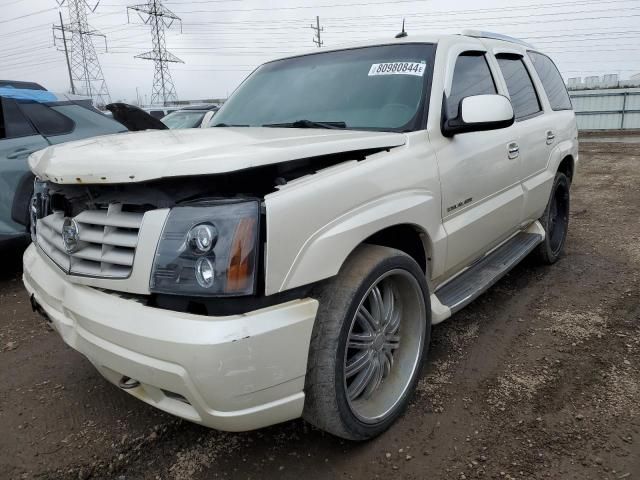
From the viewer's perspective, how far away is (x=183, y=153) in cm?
185

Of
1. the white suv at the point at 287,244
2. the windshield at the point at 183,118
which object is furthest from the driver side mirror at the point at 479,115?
the windshield at the point at 183,118

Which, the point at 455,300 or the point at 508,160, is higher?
the point at 508,160

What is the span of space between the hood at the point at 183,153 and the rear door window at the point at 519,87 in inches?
67.2

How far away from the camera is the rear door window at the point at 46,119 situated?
4938 millimetres

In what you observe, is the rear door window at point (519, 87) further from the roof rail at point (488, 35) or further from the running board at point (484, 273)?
the running board at point (484, 273)

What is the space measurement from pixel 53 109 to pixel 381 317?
4460mm

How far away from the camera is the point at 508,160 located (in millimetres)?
3375

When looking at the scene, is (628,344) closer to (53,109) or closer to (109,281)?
(109,281)

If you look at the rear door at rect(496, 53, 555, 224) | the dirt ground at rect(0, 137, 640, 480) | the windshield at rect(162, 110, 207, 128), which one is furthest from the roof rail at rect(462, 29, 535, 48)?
the windshield at rect(162, 110, 207, 128)

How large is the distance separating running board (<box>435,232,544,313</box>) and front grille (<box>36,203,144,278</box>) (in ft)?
5.59

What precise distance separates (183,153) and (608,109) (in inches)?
978

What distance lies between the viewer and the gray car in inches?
178

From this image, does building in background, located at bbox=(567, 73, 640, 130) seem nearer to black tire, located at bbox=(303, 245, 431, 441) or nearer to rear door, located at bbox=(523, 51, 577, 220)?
rear door, located at bbox=(523, 51, 577, 220)

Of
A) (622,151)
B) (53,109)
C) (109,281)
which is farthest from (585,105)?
(109,281)
